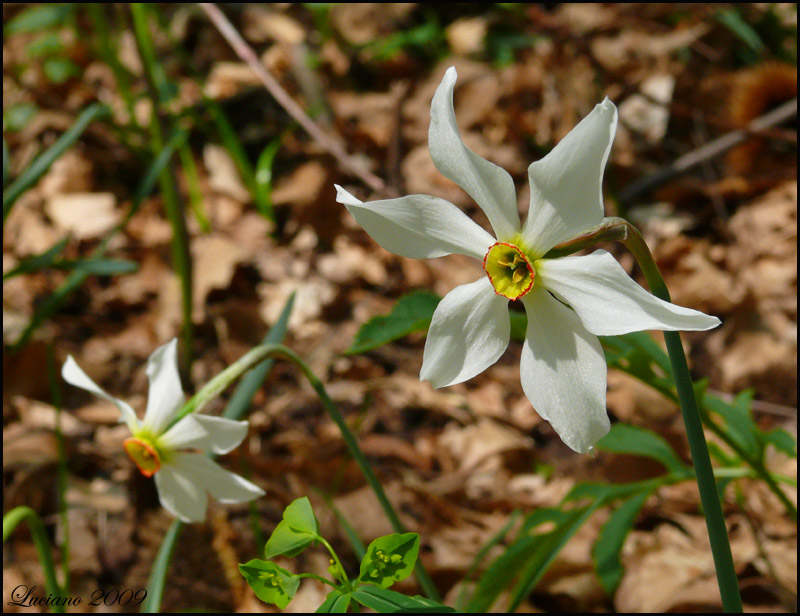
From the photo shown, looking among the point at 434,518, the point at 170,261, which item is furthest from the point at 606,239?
the point at 170,261

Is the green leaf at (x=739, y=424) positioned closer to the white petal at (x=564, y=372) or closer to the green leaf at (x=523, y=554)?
the green leaf at (x=523, y=554)

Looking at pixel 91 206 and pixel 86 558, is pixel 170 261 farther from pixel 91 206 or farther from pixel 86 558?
pixel 86 558

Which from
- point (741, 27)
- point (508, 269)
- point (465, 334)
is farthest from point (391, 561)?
point (741, 27)

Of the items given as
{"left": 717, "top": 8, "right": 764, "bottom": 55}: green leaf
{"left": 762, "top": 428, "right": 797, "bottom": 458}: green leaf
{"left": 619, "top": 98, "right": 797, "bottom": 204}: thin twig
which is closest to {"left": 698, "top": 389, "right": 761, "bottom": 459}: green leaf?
{"left": 762, "top": 428, "right": 797, "bottom": 458}: green leaf

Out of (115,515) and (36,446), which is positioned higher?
(36,446)

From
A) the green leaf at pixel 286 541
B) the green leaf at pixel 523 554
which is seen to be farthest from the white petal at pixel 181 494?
the green leaf at pixel 523 554

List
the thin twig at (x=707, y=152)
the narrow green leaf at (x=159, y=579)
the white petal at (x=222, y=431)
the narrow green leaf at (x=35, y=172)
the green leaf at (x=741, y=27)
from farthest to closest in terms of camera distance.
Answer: the green leaf at (x=741, y=27)
the thin twig at (x=707, y=152)
the narrow green leaf at (x=35, y=172)
the narrow green leaf at (x=159, y=579)
the white petal at (x=222, y=431)
